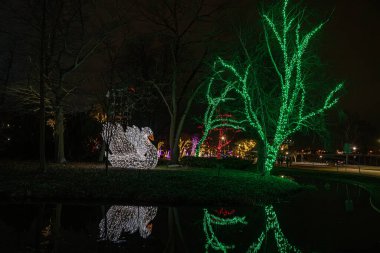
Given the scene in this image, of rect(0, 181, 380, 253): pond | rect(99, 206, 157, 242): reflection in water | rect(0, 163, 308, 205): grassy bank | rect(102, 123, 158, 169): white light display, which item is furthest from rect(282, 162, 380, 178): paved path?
rect(99, 206, 157, 242): reflection in water

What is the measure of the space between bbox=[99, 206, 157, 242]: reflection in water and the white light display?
35.1 ft

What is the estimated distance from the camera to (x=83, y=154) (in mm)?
36875

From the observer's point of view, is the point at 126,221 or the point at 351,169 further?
the point at 351,169

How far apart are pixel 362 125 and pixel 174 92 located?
58461 mm

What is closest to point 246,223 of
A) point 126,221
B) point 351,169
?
point 126,221

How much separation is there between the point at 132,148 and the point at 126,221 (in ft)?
48.4

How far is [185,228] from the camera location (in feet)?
33.3

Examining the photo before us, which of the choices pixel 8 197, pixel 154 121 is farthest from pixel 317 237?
pixel 154 121

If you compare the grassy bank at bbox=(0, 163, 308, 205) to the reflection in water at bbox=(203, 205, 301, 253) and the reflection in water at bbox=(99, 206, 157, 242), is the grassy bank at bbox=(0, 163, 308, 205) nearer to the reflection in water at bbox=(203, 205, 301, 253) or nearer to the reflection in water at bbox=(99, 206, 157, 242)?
the reflection in water at bbox=(99, 206, 157, 242)

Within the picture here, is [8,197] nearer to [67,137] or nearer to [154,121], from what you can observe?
[67,137]

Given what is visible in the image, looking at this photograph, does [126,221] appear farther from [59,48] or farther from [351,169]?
[351,169]

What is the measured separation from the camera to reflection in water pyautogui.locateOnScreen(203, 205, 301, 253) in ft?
27.1

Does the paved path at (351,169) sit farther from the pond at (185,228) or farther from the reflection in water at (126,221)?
the reflection in water at (126,221)

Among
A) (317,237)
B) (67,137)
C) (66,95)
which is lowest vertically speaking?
(317,237)
